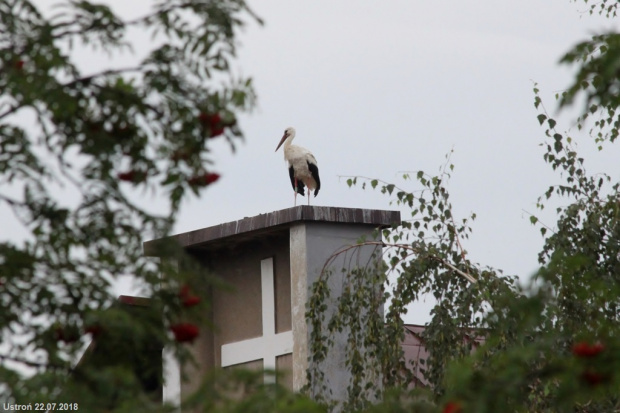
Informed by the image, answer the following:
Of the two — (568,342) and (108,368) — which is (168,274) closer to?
(108,368)

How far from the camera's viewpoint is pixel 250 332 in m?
10.0

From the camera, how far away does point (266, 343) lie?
9.72m

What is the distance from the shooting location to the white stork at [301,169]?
14734mm

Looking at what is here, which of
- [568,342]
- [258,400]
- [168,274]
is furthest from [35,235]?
[568,342]

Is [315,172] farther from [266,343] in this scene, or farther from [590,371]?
[590,371]

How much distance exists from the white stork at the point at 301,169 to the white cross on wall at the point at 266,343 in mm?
4768

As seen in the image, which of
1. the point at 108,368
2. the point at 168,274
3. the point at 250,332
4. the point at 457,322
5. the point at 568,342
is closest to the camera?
the point at 108,368

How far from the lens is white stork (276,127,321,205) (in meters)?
14.7

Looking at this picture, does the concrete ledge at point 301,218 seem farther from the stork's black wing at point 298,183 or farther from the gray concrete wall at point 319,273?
the stork's black wing at point 298,183

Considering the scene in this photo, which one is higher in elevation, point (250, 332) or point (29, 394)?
point (250, 332)

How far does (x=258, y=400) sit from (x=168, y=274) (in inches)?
28.0

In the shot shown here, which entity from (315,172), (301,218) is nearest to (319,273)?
(301,218)

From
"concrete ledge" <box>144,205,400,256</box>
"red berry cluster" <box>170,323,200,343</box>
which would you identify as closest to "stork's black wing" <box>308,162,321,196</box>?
"concrete ledge" <box>144,205,400,256</box>

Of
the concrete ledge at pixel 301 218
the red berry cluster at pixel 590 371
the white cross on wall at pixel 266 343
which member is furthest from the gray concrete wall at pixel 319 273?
the red berry cluster at pixel 590 371
